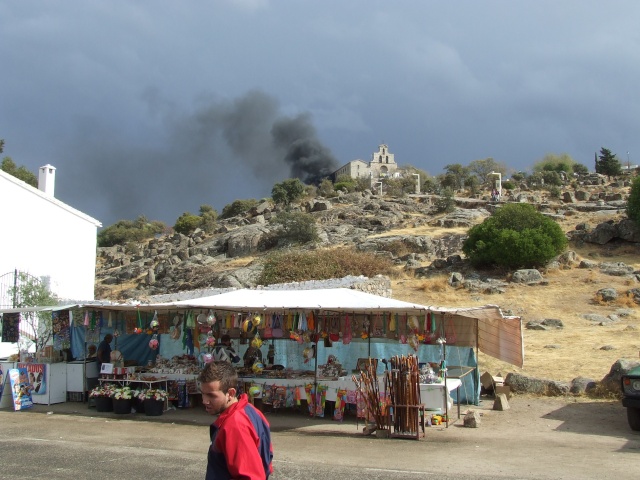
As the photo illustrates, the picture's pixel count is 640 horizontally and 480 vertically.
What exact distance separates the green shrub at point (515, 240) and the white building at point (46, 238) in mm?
21055

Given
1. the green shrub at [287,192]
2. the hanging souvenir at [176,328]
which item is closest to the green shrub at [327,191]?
the green shrub at [287,192]

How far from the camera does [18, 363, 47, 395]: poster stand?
13352 millimetres

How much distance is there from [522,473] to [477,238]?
95.7 feet

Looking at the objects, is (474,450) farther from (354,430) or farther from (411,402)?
(354,430)

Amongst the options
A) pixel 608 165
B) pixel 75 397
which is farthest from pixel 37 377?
pixel 608 165

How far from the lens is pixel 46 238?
23016 millimetres

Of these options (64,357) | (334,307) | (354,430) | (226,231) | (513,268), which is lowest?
(354,430)

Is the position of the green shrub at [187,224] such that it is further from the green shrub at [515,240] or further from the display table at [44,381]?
→ the display table at [44,381]

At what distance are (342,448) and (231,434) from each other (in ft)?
20.9

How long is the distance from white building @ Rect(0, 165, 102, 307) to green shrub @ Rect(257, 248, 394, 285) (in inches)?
355

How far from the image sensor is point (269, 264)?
3181cm

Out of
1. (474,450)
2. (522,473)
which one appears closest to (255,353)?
(474,450)

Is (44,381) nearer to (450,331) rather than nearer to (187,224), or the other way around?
(450,331)

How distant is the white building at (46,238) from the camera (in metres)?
21.5
